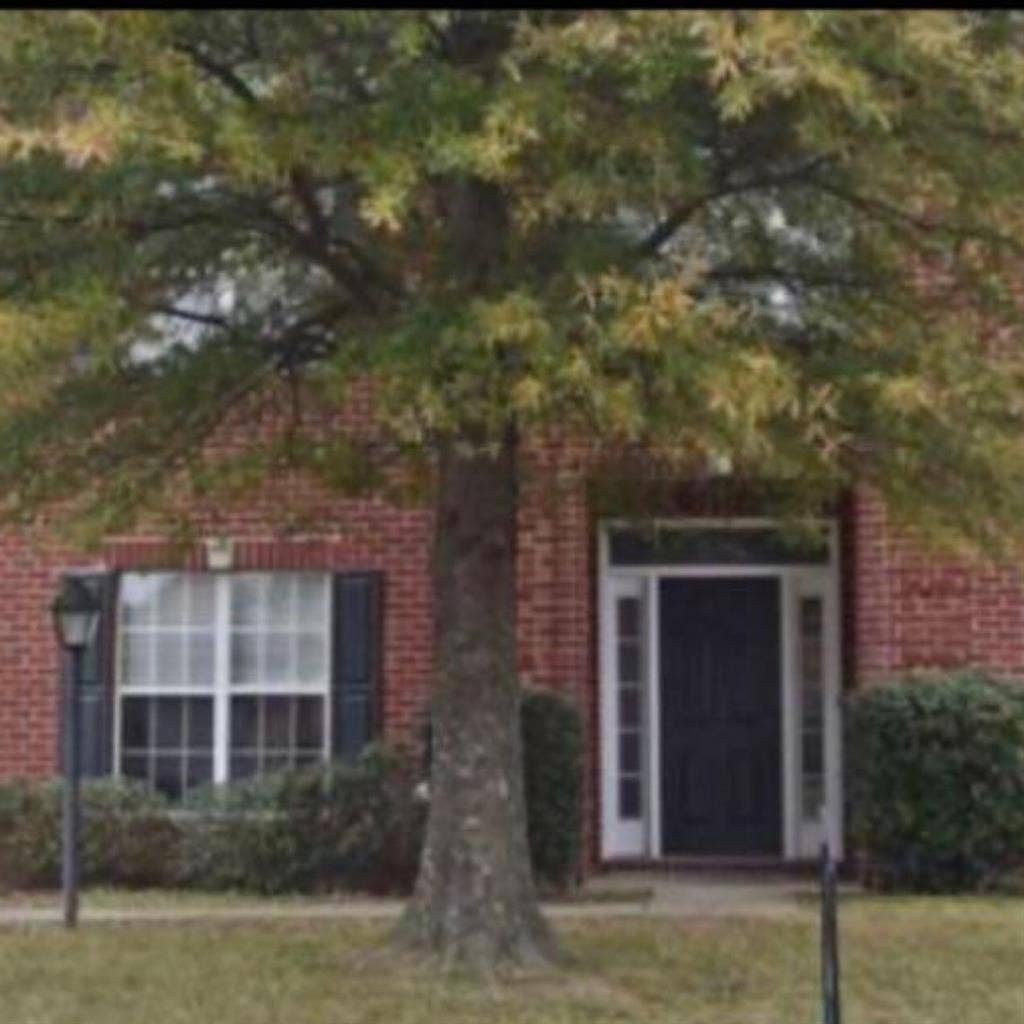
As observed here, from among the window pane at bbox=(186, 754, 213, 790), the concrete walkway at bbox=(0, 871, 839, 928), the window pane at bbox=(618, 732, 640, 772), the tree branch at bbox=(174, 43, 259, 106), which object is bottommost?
the concrete walkway at bbox=(0, 871, 839, 928)

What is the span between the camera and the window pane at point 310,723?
15.8 meters

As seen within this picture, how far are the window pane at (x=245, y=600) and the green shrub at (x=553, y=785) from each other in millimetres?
2318

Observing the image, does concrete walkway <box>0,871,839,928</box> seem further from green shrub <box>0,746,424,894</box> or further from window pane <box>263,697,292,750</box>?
window pane <box>263,697,292,750</box>

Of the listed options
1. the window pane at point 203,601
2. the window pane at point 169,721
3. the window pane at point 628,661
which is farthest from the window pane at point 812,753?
the window pane at point 169,721

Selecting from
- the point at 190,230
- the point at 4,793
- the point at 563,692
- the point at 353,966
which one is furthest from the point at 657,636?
the point at 190,230

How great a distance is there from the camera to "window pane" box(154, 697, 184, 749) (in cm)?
1588

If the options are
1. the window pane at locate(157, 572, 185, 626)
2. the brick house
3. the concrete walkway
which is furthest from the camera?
the window pane at locate(157, 572, 185, 626)

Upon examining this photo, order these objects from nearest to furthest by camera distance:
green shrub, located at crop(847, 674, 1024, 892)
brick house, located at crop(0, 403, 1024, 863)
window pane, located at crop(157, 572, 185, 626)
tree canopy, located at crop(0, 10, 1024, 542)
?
1. tree canopy, located at crop(0, 10, 1024, 542)
2. green shrub, located at crop(847, 674, 1024, 892)
3. brick house, located at crop(0, 403, 1024, 863)
4. window pane, located at crop(157, 572, 185, 626)

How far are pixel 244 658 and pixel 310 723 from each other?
68 cm

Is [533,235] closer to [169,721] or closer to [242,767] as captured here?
[242,767]

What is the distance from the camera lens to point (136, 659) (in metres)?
16.0

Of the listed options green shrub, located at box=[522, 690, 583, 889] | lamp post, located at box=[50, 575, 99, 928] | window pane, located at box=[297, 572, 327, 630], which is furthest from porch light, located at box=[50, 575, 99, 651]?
green shrub, located at box=[522, 690, 583, 889]

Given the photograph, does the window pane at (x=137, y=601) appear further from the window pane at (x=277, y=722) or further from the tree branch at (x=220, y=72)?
the tree branch at (x=220, y=72)

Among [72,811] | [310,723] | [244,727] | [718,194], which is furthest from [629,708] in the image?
[718,194]
